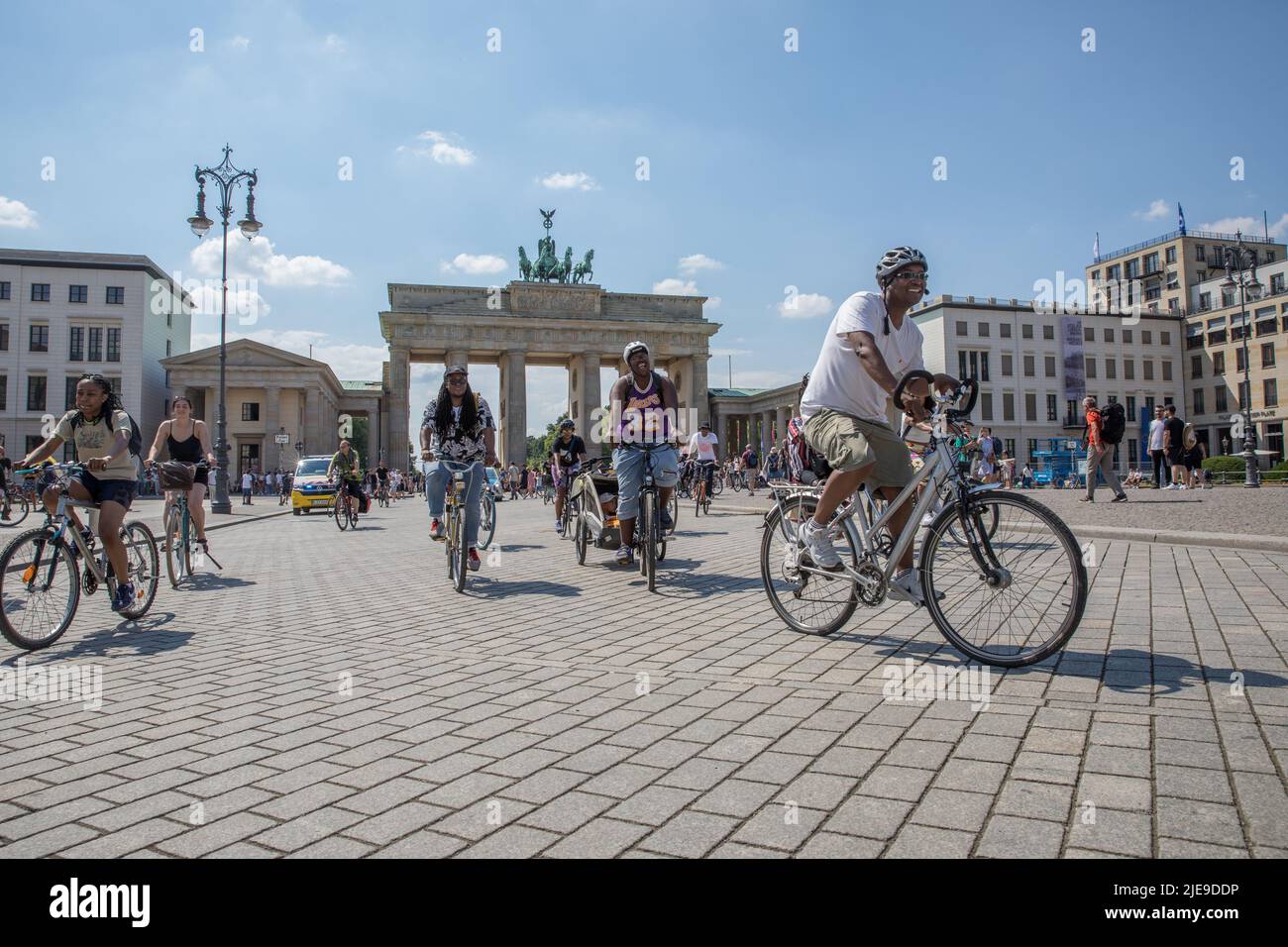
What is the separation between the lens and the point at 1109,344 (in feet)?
250

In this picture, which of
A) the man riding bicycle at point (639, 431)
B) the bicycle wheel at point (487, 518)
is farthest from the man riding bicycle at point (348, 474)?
the man riding bicycle at point (639, 431)

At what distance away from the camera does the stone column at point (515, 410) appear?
6575 centimetres

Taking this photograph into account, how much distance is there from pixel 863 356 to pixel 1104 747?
222 cm

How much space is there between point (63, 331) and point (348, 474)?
5800 cm

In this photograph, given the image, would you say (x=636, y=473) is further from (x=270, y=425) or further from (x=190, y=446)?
(x=270, y=425)

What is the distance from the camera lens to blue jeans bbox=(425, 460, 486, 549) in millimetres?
7613

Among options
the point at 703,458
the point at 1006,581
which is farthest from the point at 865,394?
the point at 703,458

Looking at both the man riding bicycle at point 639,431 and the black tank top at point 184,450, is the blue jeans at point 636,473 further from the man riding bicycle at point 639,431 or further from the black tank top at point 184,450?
the black tank top at point 184,450

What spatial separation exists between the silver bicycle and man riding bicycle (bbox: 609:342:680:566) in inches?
119

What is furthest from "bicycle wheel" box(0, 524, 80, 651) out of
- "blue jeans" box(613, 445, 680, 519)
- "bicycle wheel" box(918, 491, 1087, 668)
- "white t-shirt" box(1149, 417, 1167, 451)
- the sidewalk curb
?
"white t-shirt" box(1149, 417, 1167, 451)

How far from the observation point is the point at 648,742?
2.98 metres

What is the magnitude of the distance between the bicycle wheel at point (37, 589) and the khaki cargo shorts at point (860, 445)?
4.81 meters
